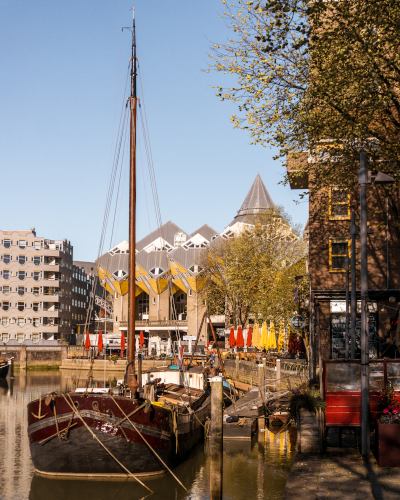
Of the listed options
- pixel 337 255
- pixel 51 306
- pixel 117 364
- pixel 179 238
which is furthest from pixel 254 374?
pixel 179 238

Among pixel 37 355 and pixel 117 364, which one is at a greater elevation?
pixel 37 355

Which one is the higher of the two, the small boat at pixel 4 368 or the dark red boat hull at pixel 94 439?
the dark red boat hull at pixel 94 439

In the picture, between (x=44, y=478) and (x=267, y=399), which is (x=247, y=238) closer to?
(x=267, y=399)

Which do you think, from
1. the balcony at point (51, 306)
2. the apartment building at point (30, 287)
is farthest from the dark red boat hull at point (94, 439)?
the balcony at point (51, 306)

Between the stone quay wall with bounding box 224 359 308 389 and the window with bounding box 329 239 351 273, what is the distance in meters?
7.39

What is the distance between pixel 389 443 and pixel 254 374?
34.4 metres

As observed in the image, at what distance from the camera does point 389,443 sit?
1253cm

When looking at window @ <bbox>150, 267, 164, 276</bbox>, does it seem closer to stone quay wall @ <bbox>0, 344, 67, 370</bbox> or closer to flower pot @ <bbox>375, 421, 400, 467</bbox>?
stone quay wall @ <bbox>0, 344, 67, 370</bbox>

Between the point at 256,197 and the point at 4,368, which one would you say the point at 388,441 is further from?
the point at 256,197

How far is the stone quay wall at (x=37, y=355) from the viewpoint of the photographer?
280 feet

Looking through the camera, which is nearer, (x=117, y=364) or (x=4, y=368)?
(x=4, y=368)

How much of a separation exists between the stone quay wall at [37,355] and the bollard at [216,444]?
73.6 m

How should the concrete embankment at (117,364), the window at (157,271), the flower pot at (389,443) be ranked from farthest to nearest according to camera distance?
the window at (157,271), the concrete embankment at (117,364), the flower pot at (389,443)

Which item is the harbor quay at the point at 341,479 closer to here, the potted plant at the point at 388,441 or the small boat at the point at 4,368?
the potted plant at the point at 388,441
